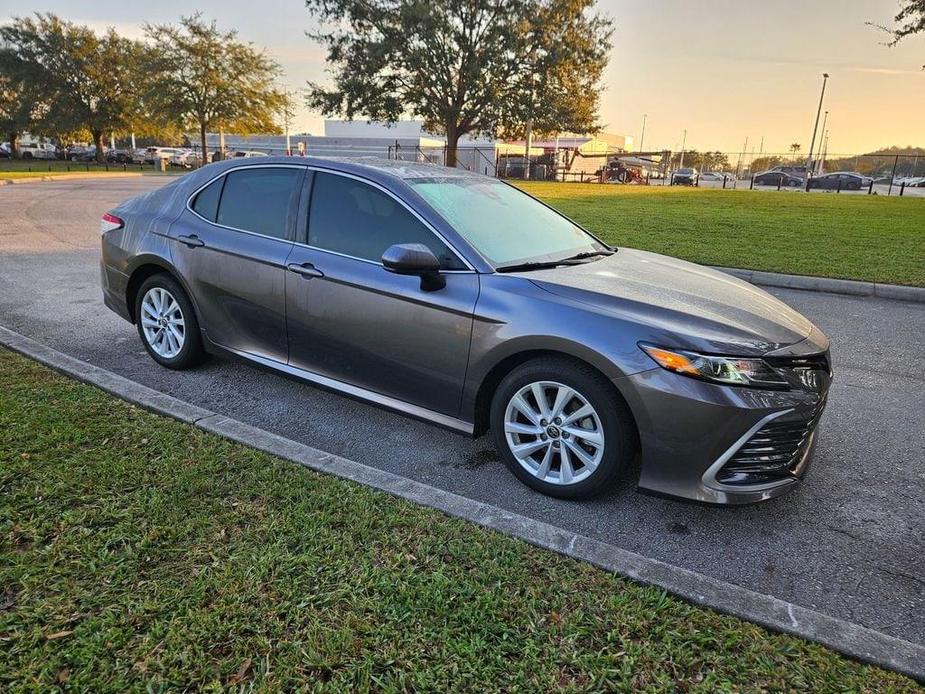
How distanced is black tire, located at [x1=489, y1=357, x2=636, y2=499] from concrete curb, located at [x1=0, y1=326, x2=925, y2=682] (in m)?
0.38

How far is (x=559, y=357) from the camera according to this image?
3.09 metres

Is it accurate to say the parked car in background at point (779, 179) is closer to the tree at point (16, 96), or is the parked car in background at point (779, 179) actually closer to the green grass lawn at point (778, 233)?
the green grass lawn at point (778, 233)

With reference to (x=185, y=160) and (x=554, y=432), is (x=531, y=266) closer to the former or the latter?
(x=554, y=432)

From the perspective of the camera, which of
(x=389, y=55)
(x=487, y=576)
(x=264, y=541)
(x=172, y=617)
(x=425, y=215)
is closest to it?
(x=172, y=617)

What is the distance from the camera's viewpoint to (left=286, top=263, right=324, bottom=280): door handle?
12.3 feet

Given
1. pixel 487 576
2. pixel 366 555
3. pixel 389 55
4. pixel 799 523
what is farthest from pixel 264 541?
pixel 389 55

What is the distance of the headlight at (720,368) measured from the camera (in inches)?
109

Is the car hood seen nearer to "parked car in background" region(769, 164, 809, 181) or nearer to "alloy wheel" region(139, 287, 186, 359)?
"alloy wheel" region(139, 287, 186, 359)

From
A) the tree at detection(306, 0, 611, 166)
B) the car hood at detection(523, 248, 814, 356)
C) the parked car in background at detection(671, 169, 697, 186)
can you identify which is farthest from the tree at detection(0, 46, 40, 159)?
the car hood at detection(523, 248, 814, 356)

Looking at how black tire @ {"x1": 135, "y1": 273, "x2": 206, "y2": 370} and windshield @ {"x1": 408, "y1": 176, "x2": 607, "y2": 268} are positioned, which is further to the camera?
black tire @ {"x1": 135, "y1": 273, "x2": 206, "y2": 370}

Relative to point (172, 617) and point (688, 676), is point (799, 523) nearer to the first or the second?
point (688, 676)

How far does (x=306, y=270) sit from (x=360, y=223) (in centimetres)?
42

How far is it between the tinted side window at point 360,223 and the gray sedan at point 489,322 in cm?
1

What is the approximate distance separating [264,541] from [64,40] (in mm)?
57793
